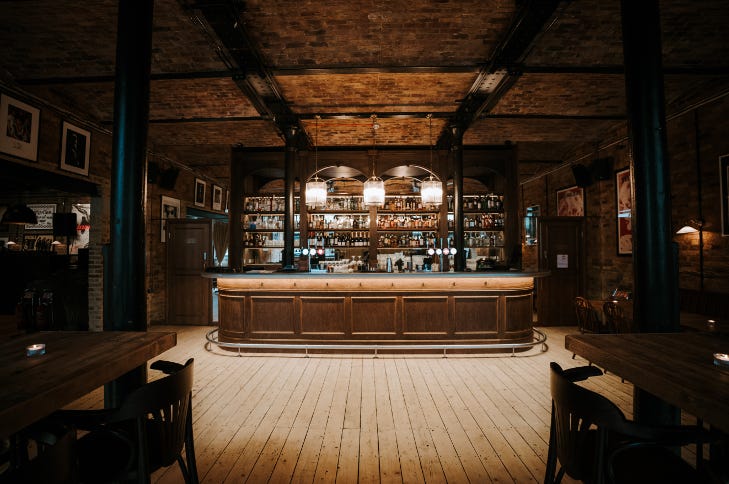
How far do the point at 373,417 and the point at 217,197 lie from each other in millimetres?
9781

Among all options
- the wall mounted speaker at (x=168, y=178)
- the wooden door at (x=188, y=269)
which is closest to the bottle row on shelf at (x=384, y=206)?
the wooden door at (x=188, y=269)

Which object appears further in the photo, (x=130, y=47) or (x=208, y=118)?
(x=208, y=118)

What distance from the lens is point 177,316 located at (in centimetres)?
812

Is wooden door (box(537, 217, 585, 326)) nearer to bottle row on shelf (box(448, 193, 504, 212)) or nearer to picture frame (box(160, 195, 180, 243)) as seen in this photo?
bottle row on shelf (box(448, 193, 504, 212))

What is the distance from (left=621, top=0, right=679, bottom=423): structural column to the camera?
2.62 meters

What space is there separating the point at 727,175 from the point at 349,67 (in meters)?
5.63

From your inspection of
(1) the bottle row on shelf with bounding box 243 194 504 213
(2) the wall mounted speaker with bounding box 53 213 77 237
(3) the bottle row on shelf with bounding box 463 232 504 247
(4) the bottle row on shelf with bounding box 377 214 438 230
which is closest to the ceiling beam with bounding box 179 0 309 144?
(1) the bottle row on shelf with bounding box 243 194 504 213

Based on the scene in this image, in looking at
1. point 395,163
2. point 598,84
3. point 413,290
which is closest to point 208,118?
point 395,163

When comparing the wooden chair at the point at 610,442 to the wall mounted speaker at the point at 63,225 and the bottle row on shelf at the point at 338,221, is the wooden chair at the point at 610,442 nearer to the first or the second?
the bottle row on shelf at the point at 338,221

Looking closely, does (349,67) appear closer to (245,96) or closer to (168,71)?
(245,96)

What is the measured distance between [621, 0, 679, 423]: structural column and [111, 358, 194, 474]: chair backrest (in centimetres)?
288

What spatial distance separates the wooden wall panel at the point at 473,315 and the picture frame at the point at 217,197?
28.0ft

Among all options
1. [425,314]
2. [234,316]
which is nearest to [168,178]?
[234,316]

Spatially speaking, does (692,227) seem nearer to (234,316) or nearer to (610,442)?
(610,442)
